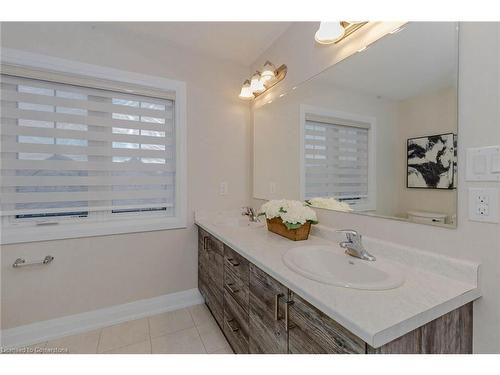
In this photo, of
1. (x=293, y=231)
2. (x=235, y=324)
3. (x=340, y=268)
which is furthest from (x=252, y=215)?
(x=340, y=268)

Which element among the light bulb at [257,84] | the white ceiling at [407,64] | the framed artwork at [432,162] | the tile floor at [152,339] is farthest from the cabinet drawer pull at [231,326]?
the light bulb at [257,84]

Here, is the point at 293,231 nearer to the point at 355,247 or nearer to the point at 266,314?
the point at 355,247

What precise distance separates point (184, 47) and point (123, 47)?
1.62 ft

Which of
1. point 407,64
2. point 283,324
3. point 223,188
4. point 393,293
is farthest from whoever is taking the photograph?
point 223,188

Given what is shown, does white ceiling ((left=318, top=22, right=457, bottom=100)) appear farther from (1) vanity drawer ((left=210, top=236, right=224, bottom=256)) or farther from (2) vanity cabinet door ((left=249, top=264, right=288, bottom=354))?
(1) vanity drawer ((left=210, top=236, right=224, bottom=256))

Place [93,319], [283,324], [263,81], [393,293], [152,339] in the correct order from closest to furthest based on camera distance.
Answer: [393,293]
[283,324]
[152,339]
[93,319]
[263,81]

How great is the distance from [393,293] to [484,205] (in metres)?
0.45

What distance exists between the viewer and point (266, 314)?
3.39 ft

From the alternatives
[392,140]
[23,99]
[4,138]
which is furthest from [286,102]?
[4,138]

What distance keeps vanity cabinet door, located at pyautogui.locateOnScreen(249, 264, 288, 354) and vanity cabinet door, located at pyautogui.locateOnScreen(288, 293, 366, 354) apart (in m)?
0.06

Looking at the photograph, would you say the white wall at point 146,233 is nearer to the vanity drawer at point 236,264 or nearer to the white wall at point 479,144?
the vanity drawer at point 236,264

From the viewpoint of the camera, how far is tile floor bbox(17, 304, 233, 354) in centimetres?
151

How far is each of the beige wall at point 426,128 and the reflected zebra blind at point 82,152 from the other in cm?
171

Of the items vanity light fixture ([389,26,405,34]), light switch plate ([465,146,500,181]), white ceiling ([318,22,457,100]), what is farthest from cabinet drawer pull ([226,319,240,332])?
vanity light fixture ([389,26,405,34])
